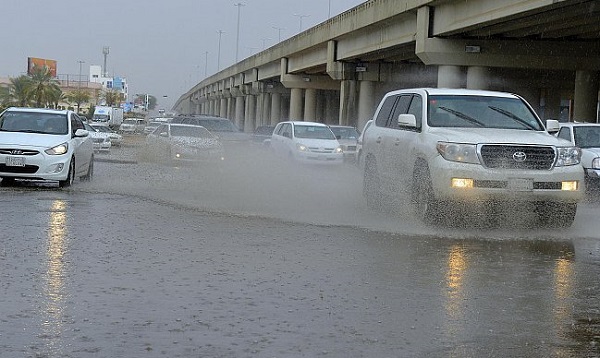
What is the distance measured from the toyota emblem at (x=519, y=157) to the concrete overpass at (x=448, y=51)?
46.2 feet

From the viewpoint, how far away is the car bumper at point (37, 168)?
59.9 ft

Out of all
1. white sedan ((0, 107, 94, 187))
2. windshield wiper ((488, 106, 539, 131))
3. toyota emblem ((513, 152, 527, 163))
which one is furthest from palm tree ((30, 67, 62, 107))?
toyota emblem ((513, 152, 527, 163))

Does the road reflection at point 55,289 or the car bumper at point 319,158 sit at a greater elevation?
the car bumper at point 319,158

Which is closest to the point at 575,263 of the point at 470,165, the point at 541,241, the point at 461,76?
the point at 541,241

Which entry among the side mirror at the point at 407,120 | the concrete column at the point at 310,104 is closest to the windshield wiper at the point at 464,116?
the side mirror at the point at 407,120

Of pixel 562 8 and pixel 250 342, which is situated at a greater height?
pixel 562 8

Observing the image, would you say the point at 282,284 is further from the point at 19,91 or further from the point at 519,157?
the point at 19,91

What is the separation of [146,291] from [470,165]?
19.9 ft

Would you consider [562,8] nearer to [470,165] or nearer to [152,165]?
→ [152,165]

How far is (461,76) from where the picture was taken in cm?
3816

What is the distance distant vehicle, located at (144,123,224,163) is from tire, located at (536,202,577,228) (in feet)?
56.0

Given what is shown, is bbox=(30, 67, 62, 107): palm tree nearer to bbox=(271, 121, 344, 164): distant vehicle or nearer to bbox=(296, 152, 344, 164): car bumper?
bbox=(271, 121, 344, 164): distant vehicle

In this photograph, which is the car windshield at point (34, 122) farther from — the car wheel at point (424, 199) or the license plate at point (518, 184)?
the license plate at point (518, 184)

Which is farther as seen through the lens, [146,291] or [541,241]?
[541,241]
